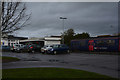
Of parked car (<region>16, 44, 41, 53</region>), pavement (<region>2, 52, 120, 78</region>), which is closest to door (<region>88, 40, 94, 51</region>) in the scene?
parked car (<region>16, 44, 41, 53</region>)

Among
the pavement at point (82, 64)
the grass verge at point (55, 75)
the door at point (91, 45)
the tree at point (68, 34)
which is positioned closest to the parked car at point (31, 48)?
the door at point (91, 45)

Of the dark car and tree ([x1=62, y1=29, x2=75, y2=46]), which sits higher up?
tree ([x1=62, y1=29, x2=75, y2=46])

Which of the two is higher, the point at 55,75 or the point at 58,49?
the point at 58,49

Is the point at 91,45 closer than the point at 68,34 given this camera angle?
Yes

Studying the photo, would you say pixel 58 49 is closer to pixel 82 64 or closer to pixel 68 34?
pixel 82 64

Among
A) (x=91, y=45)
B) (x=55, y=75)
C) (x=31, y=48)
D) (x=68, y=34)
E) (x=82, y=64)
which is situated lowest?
(x=82, y=64)

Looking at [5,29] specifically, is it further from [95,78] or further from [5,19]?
[95,78]

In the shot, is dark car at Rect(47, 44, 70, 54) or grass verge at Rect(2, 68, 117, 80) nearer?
grass verge at Rect(2, 68, 117, 80)

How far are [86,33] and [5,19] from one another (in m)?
79.6

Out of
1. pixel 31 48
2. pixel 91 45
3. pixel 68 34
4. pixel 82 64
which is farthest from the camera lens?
pixel 68 34

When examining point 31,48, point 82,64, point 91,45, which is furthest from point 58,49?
point 82,64

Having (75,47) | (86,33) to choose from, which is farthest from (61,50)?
(86,33)

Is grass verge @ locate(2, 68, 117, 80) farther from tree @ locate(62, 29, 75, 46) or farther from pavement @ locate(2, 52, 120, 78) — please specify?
tree @ locate(62, 29, 75, 46)

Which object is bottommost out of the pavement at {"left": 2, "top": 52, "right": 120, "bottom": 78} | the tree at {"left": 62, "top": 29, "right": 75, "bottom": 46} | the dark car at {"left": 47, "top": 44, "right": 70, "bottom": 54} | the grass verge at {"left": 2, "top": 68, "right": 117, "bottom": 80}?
the pavement at {"left": 2, "top": 52, "right": 120, "bottom": 78}
